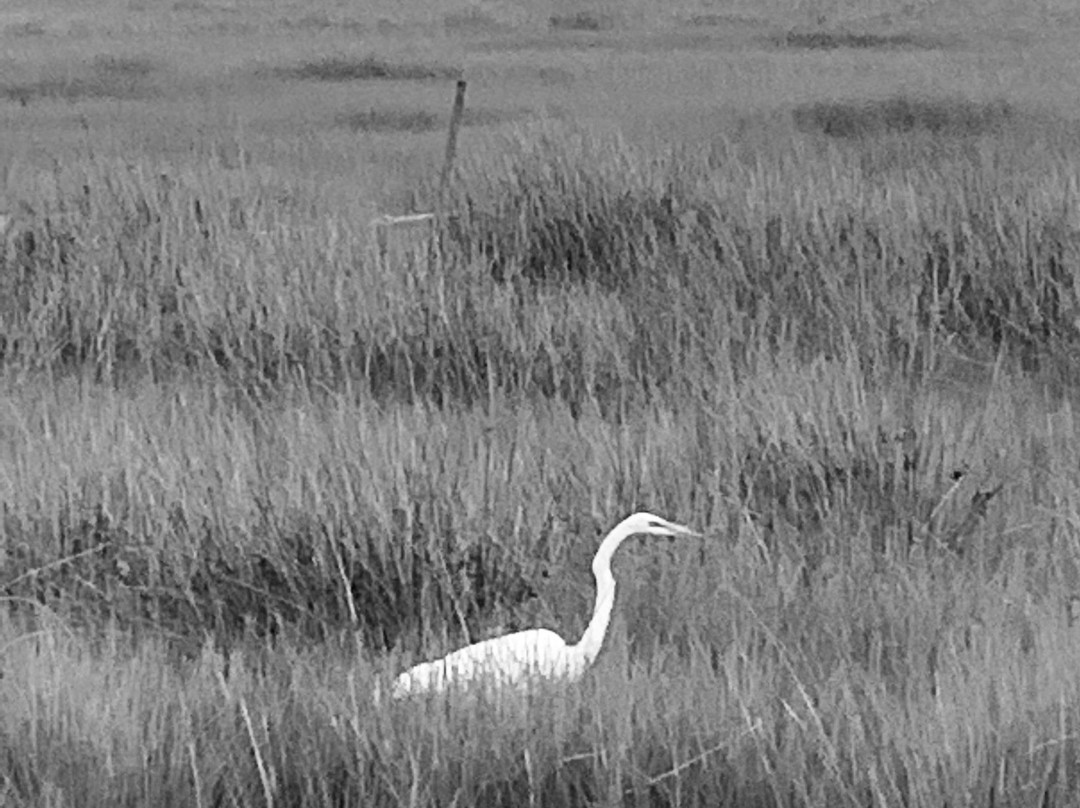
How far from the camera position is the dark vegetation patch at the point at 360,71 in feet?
86.1

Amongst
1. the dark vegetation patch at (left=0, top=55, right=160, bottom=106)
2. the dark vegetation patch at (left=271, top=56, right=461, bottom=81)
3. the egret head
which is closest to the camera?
the egret head

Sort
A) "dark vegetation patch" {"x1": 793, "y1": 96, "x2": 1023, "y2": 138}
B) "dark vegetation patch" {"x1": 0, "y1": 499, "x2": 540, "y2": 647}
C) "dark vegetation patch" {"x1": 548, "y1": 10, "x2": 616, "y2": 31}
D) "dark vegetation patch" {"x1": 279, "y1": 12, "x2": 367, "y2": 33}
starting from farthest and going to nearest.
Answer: "dark vegetation patch" {"x1": 279, "y1": 12, "x2": 367, "y2": 33}
"dark vegetation patch" {"x1": 548, "y1": 10, "x2": 616, "y2": 31}
"dark vegetation patch" {"x1": 793, "y1": 96, "x2": 1023, "y2": 138}
"dark vegetation patch" {"x1": 0, "y1": 499, "x2": 540, "y2": 647}

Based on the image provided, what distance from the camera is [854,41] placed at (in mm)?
30172

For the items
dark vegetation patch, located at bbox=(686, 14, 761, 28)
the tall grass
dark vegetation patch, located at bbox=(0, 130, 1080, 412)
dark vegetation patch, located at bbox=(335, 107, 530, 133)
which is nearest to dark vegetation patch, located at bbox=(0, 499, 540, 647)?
the tall grass

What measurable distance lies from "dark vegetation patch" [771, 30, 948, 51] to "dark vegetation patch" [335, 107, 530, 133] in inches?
353

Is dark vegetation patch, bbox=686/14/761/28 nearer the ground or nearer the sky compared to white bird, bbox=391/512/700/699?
nearer the ground

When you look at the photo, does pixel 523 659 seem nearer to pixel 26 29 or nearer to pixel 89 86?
pixel 89 86

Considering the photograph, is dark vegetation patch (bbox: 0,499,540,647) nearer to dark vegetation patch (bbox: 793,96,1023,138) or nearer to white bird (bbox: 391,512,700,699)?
white bird (bbox: 391,512,700,699)

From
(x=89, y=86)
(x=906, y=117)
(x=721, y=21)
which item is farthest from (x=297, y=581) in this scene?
(x=721, y=21)

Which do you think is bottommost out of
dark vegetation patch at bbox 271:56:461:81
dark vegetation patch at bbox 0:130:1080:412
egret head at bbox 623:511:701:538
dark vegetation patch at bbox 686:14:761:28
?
dark vegetation patch at bbox 686:14:761:28

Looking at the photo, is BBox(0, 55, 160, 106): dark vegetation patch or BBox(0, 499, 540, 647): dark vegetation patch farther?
BBox(0, 55, 160, 106): dark vegetation patch

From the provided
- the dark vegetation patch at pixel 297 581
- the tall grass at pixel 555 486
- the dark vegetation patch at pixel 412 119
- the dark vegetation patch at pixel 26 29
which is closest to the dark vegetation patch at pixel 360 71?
the dark vegetation patch at pixel 412 119

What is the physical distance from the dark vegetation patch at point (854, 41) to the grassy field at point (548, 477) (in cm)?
1715

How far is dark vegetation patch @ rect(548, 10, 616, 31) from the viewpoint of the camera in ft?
115
